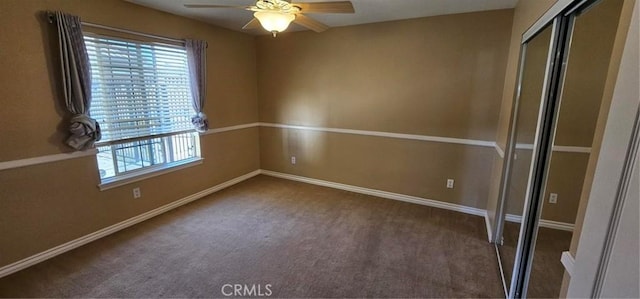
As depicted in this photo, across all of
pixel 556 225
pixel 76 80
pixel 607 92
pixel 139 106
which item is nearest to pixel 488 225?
pixel 556 225

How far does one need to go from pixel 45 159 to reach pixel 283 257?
7.18 ft

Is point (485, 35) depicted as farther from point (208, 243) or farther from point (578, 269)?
point (208, 243)

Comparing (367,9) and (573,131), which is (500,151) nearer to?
(573,131)

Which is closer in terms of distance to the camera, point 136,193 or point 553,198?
point 553,198

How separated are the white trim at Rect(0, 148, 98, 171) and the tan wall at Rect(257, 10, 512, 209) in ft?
8.24

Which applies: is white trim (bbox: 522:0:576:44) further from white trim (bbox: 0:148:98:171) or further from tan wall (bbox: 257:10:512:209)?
white trim (bbox: 0:148:98:171)

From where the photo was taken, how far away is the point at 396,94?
3.52 meters

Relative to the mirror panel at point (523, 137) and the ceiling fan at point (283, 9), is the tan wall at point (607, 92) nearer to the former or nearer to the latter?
the mirror panel at point (523, 137)

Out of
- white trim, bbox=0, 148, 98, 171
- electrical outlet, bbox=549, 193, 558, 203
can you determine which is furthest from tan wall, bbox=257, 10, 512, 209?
white trim, bbox=0, 148, 98, 171

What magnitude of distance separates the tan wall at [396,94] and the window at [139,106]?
1424 mm

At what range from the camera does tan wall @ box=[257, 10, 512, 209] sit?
3.07 m

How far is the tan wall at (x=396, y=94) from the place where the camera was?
10.1 feet

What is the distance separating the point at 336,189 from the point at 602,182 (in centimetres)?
360

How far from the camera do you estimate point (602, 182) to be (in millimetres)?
647
